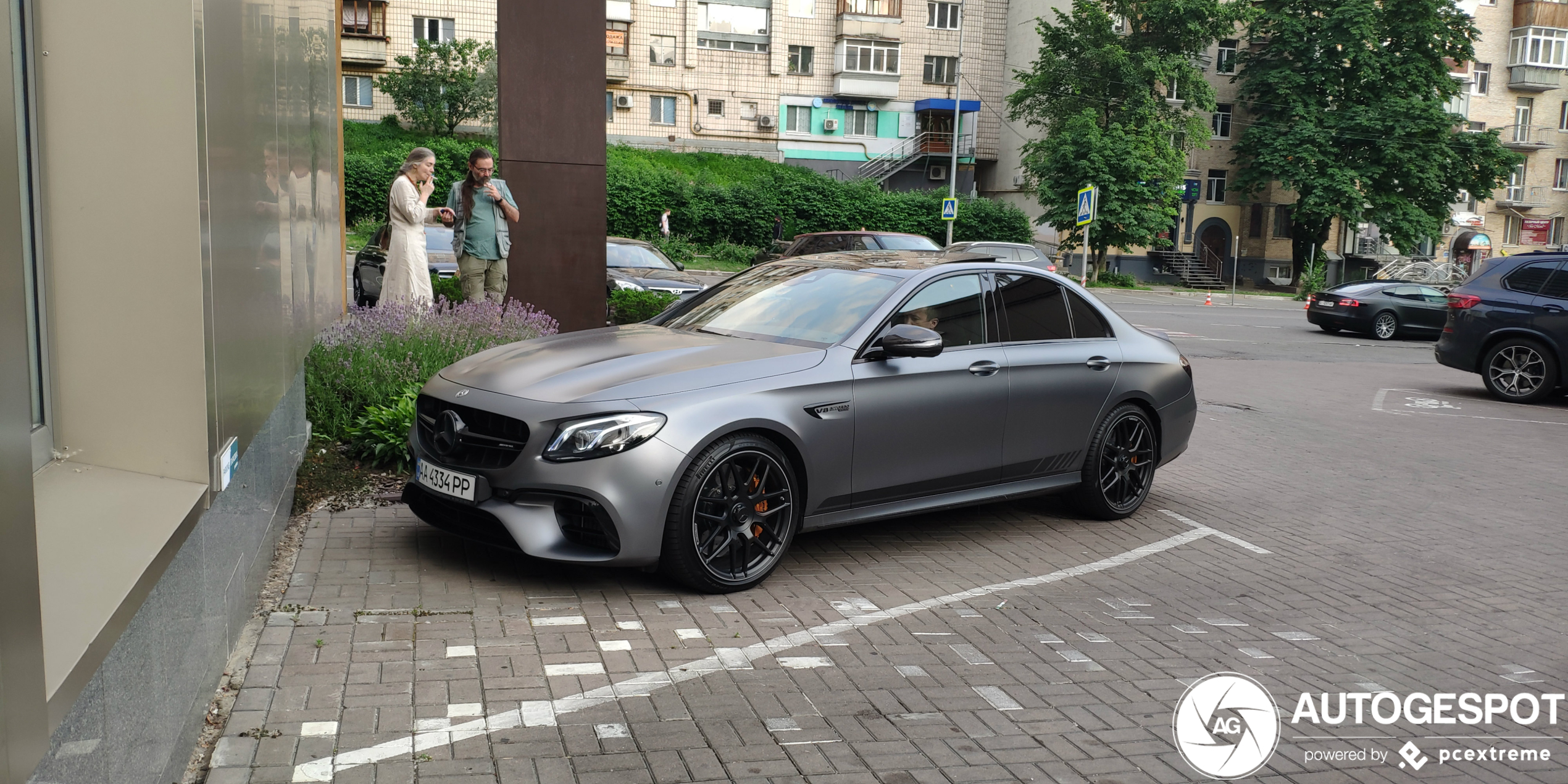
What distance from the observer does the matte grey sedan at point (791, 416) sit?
510 centimetres

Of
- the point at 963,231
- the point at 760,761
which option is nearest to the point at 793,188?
the point at 963,231

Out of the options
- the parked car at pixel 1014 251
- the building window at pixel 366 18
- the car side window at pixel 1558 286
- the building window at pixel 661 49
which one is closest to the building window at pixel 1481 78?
the building window at pixel 661 49

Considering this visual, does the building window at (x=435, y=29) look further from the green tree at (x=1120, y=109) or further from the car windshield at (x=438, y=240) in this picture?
the car windshield at (x=438, y=240)

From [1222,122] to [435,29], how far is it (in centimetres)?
3557

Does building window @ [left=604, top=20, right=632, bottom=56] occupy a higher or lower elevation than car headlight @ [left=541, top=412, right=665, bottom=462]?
higher

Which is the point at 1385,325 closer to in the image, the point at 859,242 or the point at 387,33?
the point at 859,242

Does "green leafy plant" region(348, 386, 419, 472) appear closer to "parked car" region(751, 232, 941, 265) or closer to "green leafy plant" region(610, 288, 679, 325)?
"green leafy plant" region(610, 288, 679, 325)

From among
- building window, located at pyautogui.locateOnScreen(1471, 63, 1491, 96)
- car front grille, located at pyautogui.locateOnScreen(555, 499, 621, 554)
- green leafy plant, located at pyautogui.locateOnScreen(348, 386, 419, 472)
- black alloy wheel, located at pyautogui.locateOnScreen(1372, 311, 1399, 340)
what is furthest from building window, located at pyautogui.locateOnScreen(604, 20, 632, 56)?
car front grille, located at pyautogui.locateOnScreen(555, 499, 621, 554)

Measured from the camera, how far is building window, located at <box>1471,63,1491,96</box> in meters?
60.7

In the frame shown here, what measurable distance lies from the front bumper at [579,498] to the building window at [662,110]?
52153 mm

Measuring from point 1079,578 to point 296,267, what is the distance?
14.1 ft

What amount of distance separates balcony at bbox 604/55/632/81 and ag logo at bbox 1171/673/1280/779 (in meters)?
51.1

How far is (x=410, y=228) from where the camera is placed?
1016 centimetres

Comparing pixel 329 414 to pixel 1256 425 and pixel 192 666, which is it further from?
pixel 1256 425
